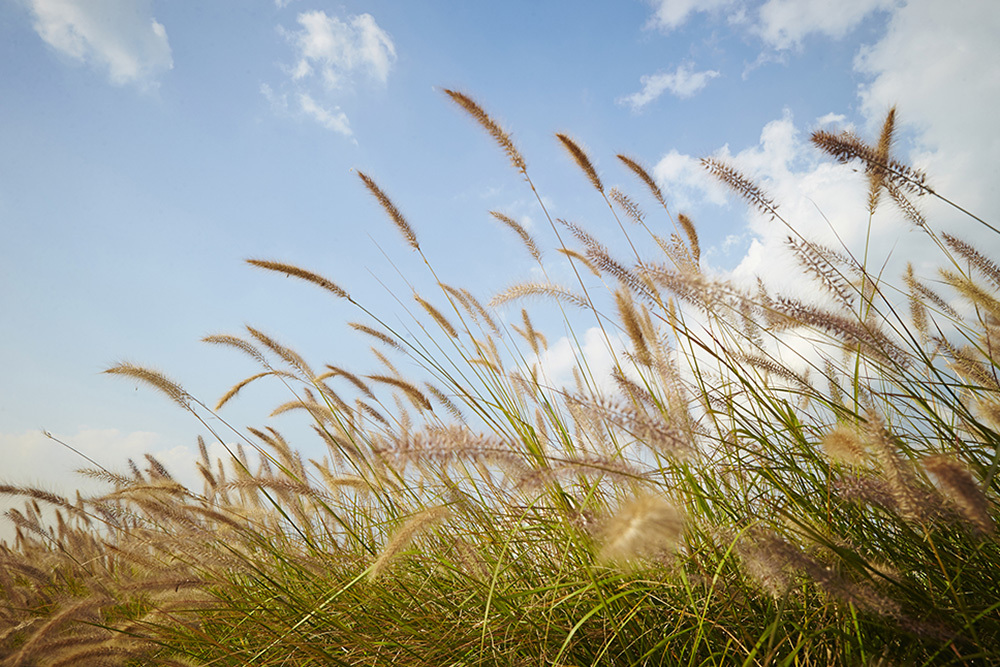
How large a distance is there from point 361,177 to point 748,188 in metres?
1.79

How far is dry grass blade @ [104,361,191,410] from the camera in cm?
234

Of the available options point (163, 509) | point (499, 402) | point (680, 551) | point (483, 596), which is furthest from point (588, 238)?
point (163, 509)

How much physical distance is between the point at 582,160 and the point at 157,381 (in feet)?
6.81

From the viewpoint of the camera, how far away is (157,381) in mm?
2393

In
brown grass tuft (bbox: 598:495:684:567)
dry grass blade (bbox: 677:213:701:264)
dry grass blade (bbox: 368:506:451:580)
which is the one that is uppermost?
dry grass blade (bbox: 677:213:701:264)

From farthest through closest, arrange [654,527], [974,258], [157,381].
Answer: [157,381] < [974,258] < [654,527]

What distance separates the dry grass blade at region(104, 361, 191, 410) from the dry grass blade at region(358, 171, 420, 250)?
1.23 meters

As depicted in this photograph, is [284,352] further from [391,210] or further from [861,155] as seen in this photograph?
[861,155]

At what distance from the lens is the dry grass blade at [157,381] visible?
2.34 m

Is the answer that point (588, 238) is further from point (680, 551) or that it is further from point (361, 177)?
point (361, 177)

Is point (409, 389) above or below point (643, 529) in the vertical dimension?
above

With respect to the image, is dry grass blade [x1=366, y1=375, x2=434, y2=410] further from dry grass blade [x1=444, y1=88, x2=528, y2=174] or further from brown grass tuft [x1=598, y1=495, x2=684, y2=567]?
brown grass tuft [x1=598, y1=495, x2=684, y2=567]

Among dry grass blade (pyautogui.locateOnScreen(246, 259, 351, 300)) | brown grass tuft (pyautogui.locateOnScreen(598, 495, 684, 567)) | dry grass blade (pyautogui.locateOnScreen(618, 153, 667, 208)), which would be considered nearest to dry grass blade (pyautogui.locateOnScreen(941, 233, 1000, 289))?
dry grass blade (pyautogui.locateOnScreen(618, 153, 667, 208))

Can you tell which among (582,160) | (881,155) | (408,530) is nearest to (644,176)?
(582,160)
